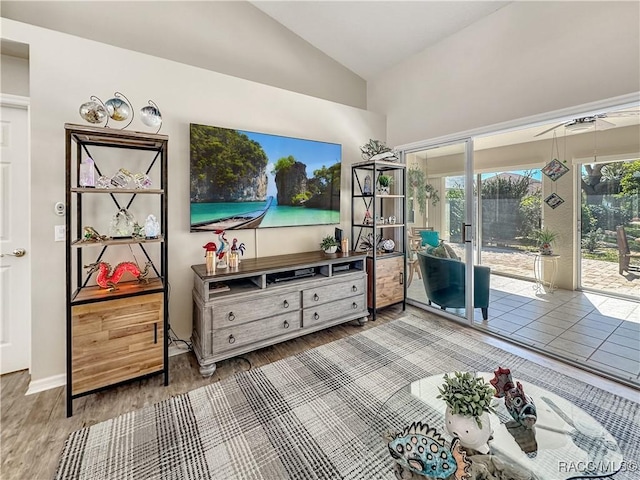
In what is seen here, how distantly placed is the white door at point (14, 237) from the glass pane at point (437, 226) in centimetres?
403

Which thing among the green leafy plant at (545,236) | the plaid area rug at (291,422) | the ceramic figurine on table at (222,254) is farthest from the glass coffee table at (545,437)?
the green leafy plant at (545,236)

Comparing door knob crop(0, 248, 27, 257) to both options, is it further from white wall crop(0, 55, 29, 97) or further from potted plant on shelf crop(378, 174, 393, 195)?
potted plant on shelf crop(378, 174, 393, 195)

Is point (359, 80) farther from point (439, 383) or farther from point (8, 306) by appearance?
point (8, 306)

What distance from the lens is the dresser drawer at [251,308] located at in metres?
2.37

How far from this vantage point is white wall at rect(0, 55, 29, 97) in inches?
86.4

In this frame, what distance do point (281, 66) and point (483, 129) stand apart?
8.12 feet

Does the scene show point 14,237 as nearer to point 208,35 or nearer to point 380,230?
point 208,35

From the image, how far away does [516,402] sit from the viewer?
1.37 meters

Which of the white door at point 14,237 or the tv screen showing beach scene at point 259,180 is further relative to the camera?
the tv screen showing beach scene at point 259,180

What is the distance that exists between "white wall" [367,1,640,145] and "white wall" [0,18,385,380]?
129cm

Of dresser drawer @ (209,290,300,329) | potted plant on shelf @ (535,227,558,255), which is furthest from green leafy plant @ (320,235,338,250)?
potted plant on shelf @ (535,227,558,255)

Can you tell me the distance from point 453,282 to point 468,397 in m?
2.52

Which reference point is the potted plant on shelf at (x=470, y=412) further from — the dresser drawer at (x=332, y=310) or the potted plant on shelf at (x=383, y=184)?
the potted plant on shelf at (x=383, y=184)

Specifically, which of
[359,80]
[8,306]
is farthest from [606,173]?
[8,306]
